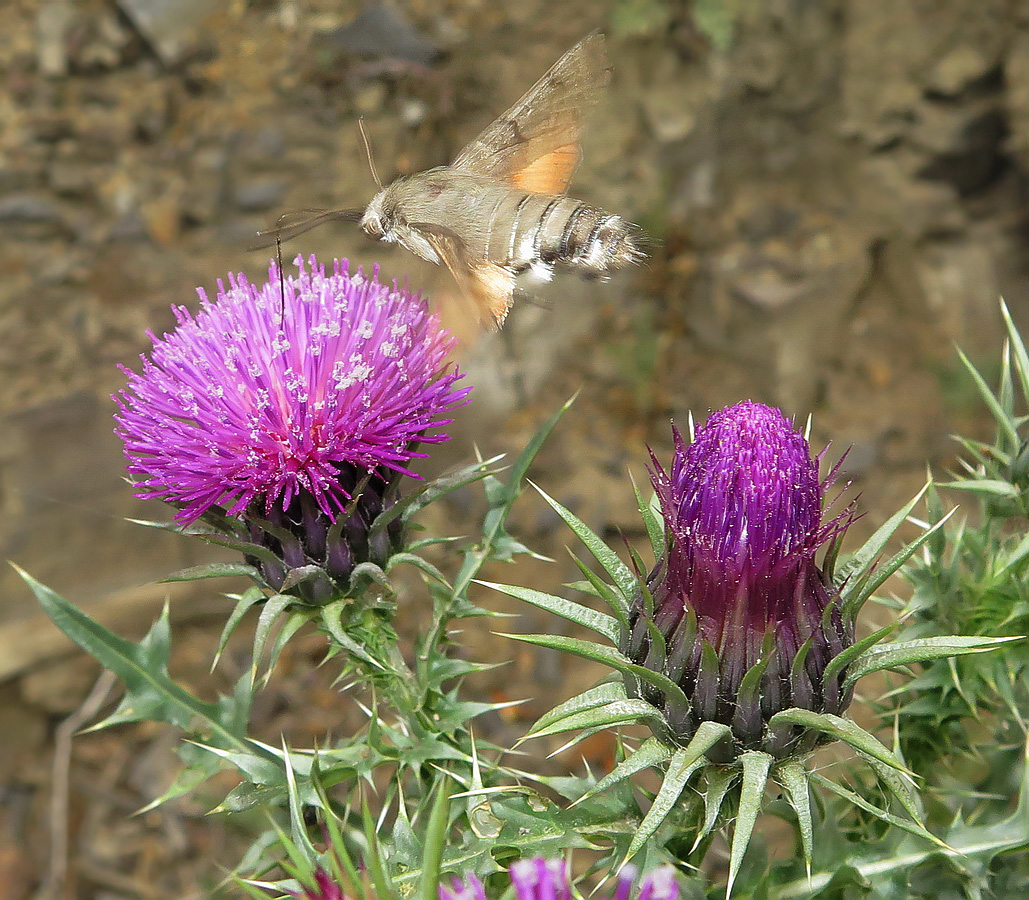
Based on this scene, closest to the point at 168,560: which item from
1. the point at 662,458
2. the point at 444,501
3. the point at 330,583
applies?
the point at 444,501

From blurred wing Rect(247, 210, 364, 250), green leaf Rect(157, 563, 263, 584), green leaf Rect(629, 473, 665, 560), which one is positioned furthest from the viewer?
blurred wing Rect(247, 210, 364, 250)

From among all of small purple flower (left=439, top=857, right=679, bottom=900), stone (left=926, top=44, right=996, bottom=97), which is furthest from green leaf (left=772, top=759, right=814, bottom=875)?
stone (left=926, top=44, right=996, bottom=97)

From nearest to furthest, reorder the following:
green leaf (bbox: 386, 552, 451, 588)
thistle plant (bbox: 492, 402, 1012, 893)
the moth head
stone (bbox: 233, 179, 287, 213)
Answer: thistle plant (bbox: 492, 402, 1012, 893) → green leaf (bbox: 386, 552, 451, 588) → the moth head → stone (bbox: 233, 179, 287, 213)

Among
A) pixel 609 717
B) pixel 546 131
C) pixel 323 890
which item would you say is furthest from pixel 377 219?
pixel 323 890

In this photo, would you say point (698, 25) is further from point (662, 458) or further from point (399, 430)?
point (399, 430)

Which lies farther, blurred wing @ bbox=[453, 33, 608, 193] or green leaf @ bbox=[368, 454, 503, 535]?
blurred wing @ bbox=[453, 33, 608, 193]

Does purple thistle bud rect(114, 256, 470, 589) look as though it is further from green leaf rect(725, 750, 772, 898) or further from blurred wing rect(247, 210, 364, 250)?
green leaf rect(725, 750, 772, 898)

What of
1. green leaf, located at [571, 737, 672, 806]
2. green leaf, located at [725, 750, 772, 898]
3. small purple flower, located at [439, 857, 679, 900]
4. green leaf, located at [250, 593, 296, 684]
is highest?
green leaf, located at [250, 593, 296, 684]
